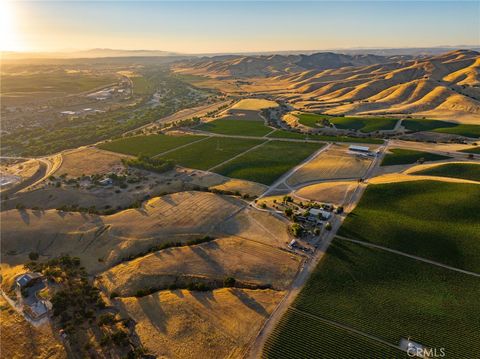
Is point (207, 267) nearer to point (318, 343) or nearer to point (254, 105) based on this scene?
point (318, 343)

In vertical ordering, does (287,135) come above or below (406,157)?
below

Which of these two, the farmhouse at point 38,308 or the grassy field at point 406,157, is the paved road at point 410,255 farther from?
the farmhouse at point 38,308

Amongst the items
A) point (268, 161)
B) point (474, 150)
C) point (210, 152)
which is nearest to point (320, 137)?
point (268, 161)

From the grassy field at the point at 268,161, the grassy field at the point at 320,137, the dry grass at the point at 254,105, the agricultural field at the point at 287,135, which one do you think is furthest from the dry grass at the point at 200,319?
the dry grass at the point at 254,105

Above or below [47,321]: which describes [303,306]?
above

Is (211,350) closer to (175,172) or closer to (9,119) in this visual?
(175,172)

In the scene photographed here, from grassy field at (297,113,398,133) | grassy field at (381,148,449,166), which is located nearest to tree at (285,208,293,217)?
grassy field at (381,148,449,166)

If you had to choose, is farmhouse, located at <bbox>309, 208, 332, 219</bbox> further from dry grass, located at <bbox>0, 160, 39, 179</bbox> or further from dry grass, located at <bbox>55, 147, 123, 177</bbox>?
dry grass, located at <bbox>0, 160, 39, 179</bbox>

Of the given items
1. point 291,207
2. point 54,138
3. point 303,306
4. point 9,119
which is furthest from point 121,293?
point 9,119
